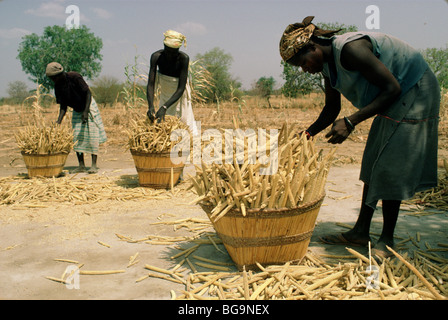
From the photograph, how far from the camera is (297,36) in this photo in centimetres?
226

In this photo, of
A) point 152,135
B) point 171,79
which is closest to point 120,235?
point 152,135

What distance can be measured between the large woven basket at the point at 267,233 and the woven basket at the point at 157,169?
90.8 inches

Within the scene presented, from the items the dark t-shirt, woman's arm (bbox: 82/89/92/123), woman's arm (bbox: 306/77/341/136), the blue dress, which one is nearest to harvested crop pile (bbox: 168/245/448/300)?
the blue dress

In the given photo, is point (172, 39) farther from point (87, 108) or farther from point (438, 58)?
point (438, 58)

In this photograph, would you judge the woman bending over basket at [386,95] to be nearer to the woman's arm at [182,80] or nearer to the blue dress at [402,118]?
the blue dress at [402,118]

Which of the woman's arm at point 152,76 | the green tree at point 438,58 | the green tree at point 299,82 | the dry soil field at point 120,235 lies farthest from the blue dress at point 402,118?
the green tree at point 438,58

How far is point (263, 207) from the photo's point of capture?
2104 millimetres

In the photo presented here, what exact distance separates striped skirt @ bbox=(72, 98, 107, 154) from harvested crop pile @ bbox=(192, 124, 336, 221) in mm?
4021

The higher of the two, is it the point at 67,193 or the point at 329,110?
the point at 329,110

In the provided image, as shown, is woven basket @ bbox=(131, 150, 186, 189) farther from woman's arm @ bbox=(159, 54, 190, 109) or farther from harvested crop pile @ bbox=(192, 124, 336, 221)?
harvested crop pile @ bbox=(192, 124, 336, 221)

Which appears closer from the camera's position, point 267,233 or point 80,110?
point 267,233

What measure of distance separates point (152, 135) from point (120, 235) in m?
1.71

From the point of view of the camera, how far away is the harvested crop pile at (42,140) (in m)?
5.27
